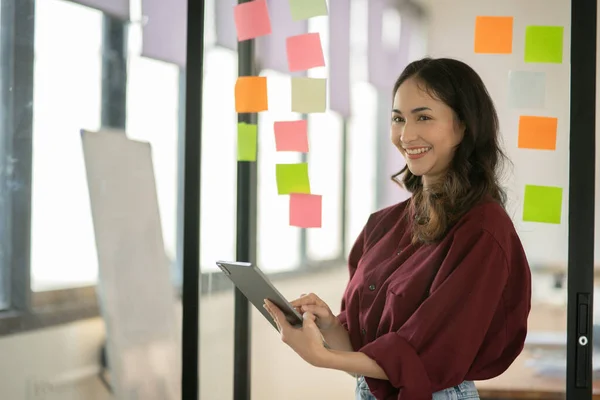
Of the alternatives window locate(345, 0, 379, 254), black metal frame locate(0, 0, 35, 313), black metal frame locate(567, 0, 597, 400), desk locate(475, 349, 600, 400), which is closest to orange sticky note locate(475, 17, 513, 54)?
black metal frame locate(567, 0, 597, 400)

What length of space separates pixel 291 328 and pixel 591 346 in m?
0.98

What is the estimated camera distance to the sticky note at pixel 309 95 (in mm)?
2301

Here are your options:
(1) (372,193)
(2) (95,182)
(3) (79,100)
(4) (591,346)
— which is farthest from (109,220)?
(4) (591,346)

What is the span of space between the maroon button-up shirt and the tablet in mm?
179

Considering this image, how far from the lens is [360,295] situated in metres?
1.62

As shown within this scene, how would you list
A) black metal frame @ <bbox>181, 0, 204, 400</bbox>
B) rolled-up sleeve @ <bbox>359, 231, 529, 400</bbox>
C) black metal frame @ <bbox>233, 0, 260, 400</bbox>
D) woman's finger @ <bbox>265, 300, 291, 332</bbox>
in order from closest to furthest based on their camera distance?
rolled-up sleeve @ <bbox>359, 231, 529, 400</bbox> → woman's finger @ <bbox>265, 300, 291, 332</bbox> → black metal frame @ <bbox>181, 0, 204, 400</bbox> → black metal frame @ <bbox>233, 0, 260, 400</bbox>

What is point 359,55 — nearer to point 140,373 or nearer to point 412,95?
point 412,95

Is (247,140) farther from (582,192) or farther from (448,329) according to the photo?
(448,329)

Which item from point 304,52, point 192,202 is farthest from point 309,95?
point 192,202

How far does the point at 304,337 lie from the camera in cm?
146

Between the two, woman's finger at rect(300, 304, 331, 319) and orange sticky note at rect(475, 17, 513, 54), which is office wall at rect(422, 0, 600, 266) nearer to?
orange sticky note at rect(475, 17, 513, 54)

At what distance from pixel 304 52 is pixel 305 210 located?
53 cm

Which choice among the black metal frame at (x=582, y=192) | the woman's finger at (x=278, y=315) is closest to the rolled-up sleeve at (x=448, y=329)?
the woman's finger at (x=278, y=315)

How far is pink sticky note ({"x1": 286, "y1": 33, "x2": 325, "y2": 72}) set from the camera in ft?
→ 7.55
